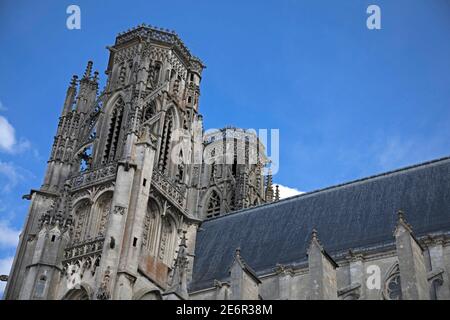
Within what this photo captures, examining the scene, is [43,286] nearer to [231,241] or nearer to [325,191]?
[231,241]

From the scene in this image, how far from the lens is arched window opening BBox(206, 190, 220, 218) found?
106 ft

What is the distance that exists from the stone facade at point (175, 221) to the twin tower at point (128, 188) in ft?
0.15

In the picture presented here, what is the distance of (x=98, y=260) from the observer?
22250 mm

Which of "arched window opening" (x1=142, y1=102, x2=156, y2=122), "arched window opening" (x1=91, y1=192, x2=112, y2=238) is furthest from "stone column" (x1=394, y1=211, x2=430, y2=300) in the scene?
"arched window opening" (x1=142, y1=102, x2=156, y2=122)

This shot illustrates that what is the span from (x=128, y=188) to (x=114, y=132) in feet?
15.2

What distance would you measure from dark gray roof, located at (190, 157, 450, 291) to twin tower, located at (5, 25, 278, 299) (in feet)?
3.64

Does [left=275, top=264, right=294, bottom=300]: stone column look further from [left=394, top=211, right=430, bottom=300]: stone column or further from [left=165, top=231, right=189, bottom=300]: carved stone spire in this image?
[left=394, top=211, right=430, bottom=300]: stone column

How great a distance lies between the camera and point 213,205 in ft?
106

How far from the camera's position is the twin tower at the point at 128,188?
22281 mm

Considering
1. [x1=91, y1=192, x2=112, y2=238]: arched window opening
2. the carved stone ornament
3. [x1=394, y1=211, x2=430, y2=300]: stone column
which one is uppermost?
[x1=91, y1=192, x2=112, y2=238]: arched window opening

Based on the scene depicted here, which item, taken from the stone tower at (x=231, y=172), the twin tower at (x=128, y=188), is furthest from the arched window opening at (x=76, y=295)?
the stone tower at (x=231, y=172)

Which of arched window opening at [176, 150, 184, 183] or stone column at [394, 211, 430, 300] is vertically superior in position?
arched window opening at [176, 150, 184, 183]

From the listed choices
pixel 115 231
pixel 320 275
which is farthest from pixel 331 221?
pixel 115 231
